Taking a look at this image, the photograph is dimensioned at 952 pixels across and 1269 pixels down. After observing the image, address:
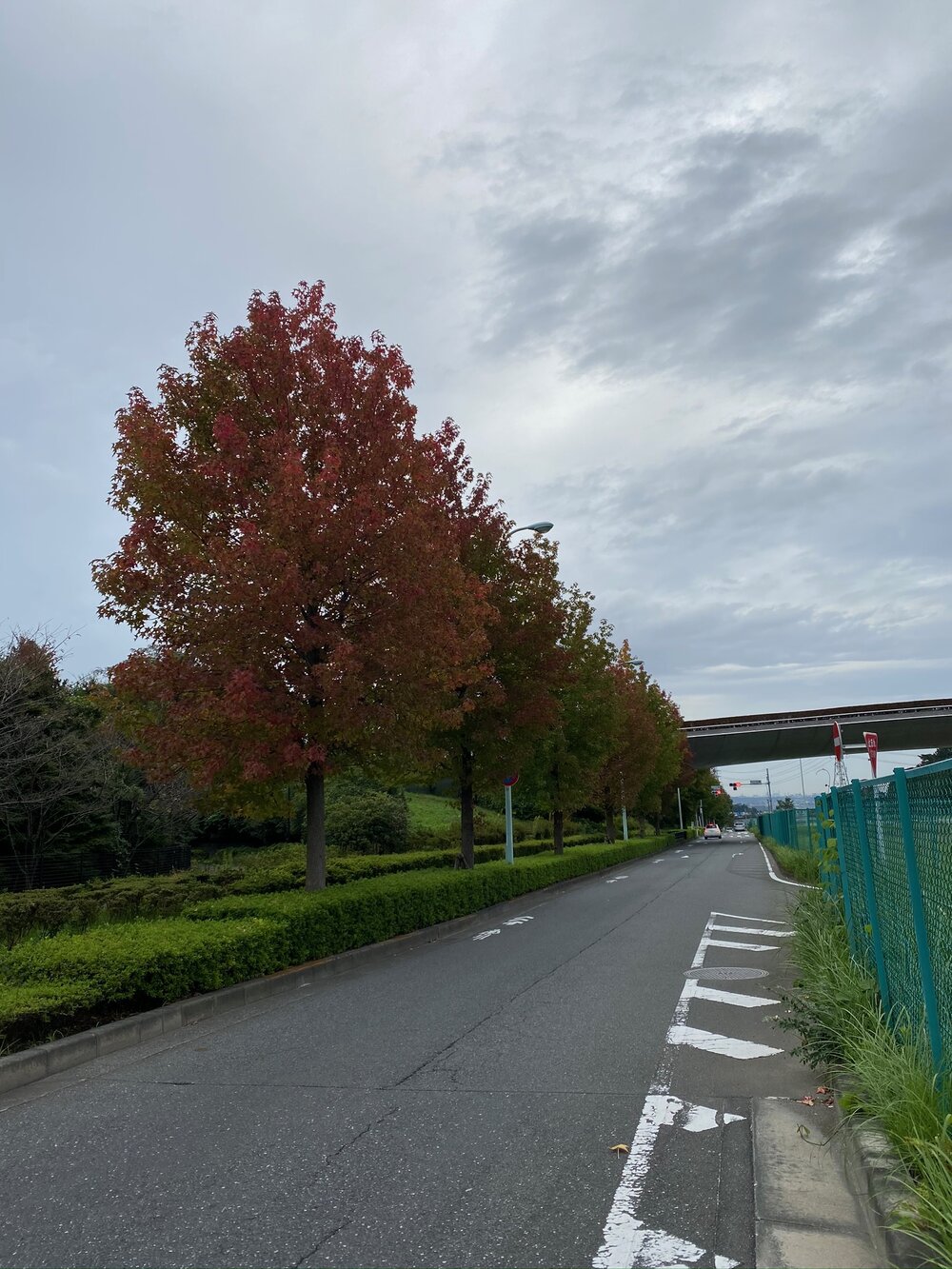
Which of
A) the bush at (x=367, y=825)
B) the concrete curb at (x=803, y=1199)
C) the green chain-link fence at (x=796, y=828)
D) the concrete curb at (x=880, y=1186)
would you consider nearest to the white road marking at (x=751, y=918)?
the green chain-link fence at (x=796, y=828)

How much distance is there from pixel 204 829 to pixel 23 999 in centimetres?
3034

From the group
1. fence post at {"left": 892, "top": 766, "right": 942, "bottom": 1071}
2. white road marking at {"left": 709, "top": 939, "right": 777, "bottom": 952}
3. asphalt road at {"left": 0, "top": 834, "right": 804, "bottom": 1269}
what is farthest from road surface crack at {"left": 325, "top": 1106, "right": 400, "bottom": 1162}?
white road marking at {"left": 709, "top": 939, "right": 777, "bottom": 952}

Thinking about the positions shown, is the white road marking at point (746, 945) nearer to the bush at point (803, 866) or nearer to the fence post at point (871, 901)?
the bush at point (803, 866)

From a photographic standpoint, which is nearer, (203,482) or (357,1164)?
(357,1164)

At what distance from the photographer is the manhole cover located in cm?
988

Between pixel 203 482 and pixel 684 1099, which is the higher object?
pixel 203 482

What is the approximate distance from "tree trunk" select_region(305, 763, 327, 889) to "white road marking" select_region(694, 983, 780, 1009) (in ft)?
18.6

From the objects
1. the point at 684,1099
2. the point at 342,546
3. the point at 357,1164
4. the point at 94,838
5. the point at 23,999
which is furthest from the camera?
the point at 94,838

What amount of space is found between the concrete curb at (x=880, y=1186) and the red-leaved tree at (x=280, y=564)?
764 cm

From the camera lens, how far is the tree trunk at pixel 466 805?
65.8 feet

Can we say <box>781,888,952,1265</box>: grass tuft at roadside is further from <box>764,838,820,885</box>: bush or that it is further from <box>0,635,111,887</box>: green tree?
<box>0,635,111,887</box>: green tree

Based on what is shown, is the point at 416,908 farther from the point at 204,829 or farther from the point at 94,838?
the point at 204,829

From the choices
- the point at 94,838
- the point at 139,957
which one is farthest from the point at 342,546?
the point at 94,838

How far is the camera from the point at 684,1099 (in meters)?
5.59
